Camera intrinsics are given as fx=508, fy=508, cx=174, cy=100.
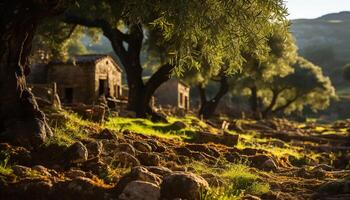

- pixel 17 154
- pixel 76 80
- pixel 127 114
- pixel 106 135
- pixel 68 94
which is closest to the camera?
pixel 17 154

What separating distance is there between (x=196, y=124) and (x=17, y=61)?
2019 cm

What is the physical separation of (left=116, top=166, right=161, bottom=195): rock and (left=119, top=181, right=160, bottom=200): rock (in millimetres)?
320

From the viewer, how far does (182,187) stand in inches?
339

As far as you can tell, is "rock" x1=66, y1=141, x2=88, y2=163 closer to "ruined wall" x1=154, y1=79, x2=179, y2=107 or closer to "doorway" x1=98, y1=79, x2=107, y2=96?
"doorway" x1=98, y1=79, x2=107, y2=96

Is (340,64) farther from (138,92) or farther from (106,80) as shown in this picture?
(138,92)

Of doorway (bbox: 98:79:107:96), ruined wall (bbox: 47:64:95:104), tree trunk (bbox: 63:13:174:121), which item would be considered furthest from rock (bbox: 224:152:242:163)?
doorway (bbox: 98:79:107:96)

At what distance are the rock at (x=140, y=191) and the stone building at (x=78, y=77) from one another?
3436cm

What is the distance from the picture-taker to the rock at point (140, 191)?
8289mm

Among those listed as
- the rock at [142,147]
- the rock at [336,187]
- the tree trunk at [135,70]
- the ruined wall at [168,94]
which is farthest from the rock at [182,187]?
the ruined wall at [168,94]

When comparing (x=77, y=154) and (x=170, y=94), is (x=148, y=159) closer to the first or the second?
(x=77, y=154)

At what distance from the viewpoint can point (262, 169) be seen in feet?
48.3

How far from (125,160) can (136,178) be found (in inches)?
99.6

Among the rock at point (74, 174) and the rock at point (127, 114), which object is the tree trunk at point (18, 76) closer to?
the rock at point (74, 174)

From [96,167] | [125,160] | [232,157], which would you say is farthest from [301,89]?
[96,167]
